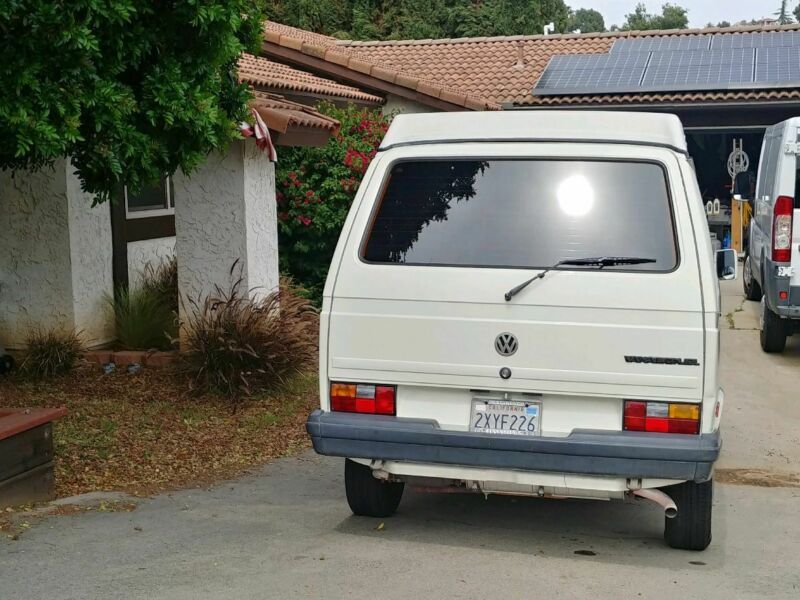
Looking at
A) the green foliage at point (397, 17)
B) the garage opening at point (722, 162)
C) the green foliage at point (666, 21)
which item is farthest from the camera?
the green foliage at point (666, 21)

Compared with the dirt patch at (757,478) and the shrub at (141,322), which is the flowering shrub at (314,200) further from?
the dirt patch at (757,478)

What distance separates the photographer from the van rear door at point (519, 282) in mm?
5121

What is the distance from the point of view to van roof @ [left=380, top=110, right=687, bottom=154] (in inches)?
215

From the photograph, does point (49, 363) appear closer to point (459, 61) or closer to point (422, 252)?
point (422, 252)

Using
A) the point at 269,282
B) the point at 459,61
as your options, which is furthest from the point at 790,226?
the point at 459,61

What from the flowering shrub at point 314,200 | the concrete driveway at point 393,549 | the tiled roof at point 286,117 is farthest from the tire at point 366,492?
the flowering shrub at point 314,200

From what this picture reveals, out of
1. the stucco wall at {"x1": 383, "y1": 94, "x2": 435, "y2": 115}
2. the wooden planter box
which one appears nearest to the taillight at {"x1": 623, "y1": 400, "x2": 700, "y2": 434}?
the wooden planter box

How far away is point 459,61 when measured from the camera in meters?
25.1

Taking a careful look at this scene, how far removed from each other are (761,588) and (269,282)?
6.34m

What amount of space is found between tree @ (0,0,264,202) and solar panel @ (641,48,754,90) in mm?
15874

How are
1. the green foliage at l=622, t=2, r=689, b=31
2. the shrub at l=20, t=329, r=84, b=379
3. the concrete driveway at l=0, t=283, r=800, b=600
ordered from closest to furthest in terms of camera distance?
the concrete driveway at l=0, t=283, r=800, b=600, the shrub at l=20, t=329, r=84, b=379, the green foliage at l=622, t=2, r=689, b=31

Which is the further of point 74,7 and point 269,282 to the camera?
point 269,282

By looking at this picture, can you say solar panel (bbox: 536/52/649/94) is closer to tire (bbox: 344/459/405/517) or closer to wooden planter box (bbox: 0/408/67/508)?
tire (bbox: 344/459/405/517)

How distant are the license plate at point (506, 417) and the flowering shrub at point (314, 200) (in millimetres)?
7891
